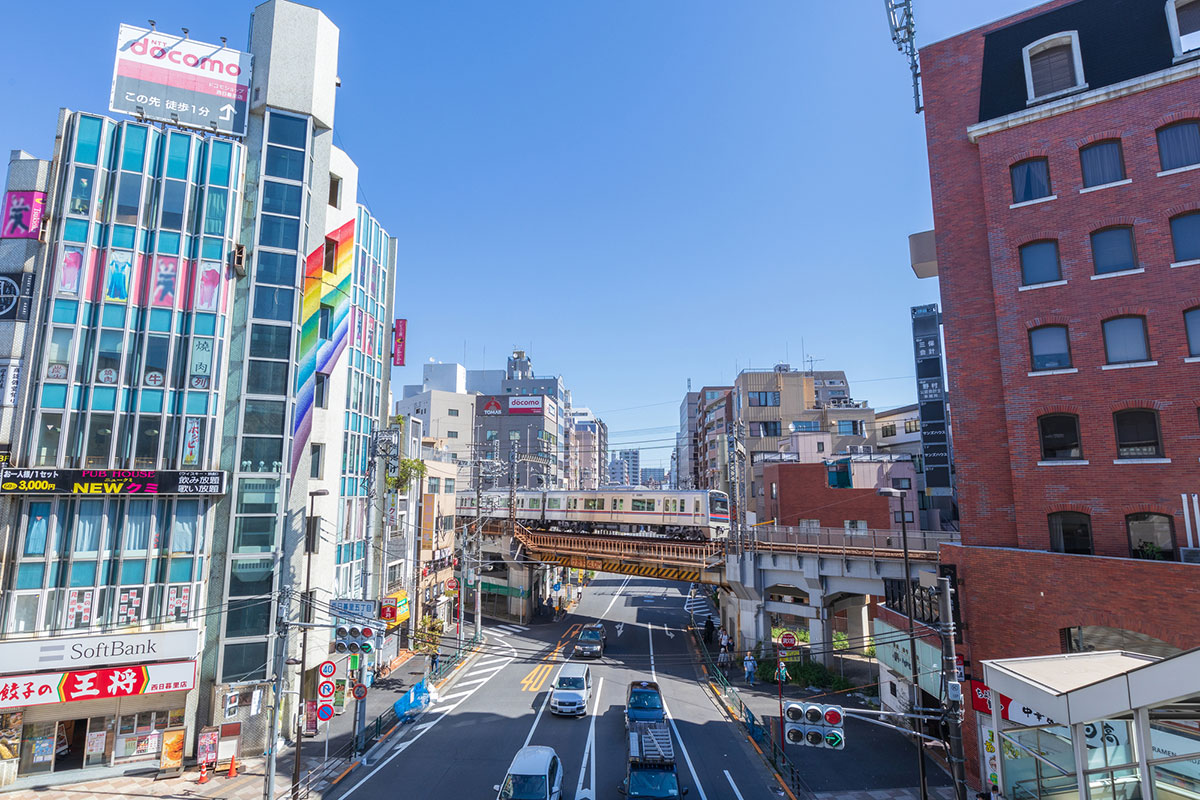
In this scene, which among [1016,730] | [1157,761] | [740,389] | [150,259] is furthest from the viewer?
[740,389]

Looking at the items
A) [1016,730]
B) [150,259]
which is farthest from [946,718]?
[150,259]

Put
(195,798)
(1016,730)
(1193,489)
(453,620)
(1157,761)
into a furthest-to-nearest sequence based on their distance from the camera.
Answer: (453,620)
(195,798)
(1193,489)
(1016,730)
(1157,761)

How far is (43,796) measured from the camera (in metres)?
19.8

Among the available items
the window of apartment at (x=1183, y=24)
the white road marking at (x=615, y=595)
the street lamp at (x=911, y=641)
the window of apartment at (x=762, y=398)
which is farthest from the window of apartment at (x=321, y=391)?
A: the window of apartment at (x=762, y=398)

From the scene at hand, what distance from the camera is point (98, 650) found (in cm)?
2052

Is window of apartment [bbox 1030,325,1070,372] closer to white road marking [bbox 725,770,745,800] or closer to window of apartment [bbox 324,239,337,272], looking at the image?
white road marking [bbox 725,770,745,800]

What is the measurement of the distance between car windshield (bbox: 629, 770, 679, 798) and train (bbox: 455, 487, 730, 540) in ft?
79.3

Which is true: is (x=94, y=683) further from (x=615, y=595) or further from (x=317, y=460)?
(x=615, y=595)

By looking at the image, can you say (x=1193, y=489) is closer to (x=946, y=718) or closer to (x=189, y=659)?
(x=946, y=718)

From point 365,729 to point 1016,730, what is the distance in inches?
870

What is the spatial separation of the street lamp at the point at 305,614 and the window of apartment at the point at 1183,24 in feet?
106

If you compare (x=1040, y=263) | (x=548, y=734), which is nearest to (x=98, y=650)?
(x=548, y=734)

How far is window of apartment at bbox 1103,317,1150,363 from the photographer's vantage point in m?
19.4

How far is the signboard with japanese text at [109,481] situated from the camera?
2044 centimetres
